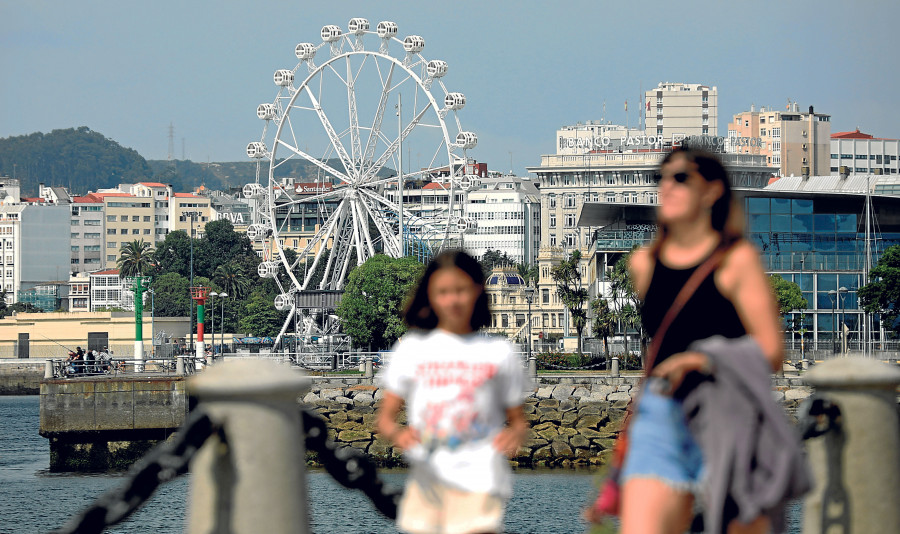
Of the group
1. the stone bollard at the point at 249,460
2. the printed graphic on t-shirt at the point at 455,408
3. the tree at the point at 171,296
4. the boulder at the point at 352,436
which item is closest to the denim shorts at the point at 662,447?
the printed graphic on t-shirt at the point at 455,408

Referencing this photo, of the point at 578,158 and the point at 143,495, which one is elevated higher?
the point at 578,158

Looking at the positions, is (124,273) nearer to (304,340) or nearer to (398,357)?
(304,340)

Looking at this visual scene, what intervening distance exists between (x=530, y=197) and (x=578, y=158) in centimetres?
2363

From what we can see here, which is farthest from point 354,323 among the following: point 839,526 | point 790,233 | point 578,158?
point 578,158

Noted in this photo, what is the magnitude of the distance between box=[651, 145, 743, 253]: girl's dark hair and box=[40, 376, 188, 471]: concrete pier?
3567 cm

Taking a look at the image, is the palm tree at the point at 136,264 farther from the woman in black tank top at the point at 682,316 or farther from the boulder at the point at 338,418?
the woman in black tank top at the point at 682,316

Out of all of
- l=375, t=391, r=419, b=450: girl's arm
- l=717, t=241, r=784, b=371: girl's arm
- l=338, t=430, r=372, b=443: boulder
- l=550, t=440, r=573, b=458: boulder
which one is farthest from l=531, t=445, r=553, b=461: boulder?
l=717, t=241, r=784, b=371: girl's arm

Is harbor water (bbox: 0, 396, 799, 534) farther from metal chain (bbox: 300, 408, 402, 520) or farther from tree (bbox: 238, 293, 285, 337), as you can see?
tree (bbox: 238, 293, 285, 337)

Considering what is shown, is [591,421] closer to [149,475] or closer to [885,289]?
[885,289]

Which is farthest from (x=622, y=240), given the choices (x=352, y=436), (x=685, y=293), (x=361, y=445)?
(x=685, y=293)

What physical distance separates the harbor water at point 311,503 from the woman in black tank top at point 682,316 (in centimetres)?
1717

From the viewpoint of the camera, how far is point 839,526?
20.3 ft

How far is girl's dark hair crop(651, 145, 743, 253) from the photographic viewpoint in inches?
194

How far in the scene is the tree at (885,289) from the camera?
185ft
